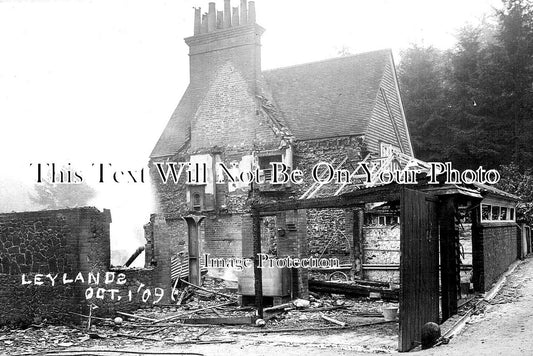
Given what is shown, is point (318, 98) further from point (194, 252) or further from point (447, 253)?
point (447, 253)

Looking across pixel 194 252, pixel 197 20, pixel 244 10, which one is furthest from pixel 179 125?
pixel 194 252

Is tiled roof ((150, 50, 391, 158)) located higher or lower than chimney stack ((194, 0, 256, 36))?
lower

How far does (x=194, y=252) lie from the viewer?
18.9m

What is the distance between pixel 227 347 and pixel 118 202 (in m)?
27.4

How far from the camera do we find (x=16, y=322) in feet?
47.1

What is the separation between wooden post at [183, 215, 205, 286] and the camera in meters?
18.9

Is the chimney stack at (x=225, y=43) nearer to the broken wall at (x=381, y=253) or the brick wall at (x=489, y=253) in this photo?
the broken wall at (x=381, y=253)

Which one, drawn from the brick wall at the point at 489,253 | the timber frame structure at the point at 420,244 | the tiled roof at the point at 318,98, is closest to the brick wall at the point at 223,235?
the tiled roof at the point at 318,98

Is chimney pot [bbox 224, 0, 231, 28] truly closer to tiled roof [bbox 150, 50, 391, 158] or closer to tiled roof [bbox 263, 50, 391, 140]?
tiled roof [bbox 150, 50, 391, 158]

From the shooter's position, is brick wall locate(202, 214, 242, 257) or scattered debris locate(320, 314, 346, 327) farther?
brick wall locate(202, 214, 242, 257)

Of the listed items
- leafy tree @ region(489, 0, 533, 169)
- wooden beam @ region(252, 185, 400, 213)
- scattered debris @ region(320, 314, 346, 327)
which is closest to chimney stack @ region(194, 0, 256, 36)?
wooden beam @ region(252, 185, 400, 213)

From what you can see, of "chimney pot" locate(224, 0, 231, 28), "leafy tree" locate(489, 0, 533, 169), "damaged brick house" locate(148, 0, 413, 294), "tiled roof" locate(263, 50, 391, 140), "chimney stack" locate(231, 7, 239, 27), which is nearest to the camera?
"damaged brick house" locate(148, 0, 413, 294)

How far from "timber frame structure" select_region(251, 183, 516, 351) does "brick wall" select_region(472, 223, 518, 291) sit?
2.79 m

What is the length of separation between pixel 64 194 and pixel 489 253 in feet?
139
